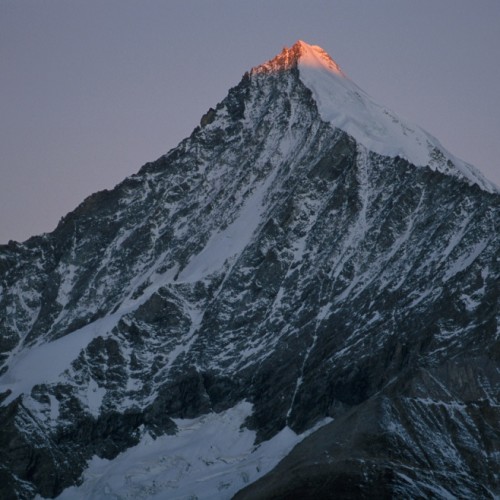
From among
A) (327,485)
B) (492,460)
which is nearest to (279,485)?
(327,485)

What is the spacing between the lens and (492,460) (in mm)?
193500

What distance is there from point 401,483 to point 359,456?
7202mm

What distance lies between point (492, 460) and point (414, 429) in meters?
9.33

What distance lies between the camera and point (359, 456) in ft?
638

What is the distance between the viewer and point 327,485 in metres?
192

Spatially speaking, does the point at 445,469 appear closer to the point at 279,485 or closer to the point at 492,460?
the point at 492,460

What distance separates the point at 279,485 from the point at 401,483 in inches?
609

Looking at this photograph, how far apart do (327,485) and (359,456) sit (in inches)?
189

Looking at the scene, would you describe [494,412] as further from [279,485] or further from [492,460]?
[279,485]

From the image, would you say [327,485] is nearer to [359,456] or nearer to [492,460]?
[359,456]

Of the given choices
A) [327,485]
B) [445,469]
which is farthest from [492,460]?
[327,485]

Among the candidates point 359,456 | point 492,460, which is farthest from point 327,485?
point 492,460

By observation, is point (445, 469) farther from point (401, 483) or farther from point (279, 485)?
point (279, 485)

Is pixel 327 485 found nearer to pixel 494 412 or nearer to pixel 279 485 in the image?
pixel 279 485
